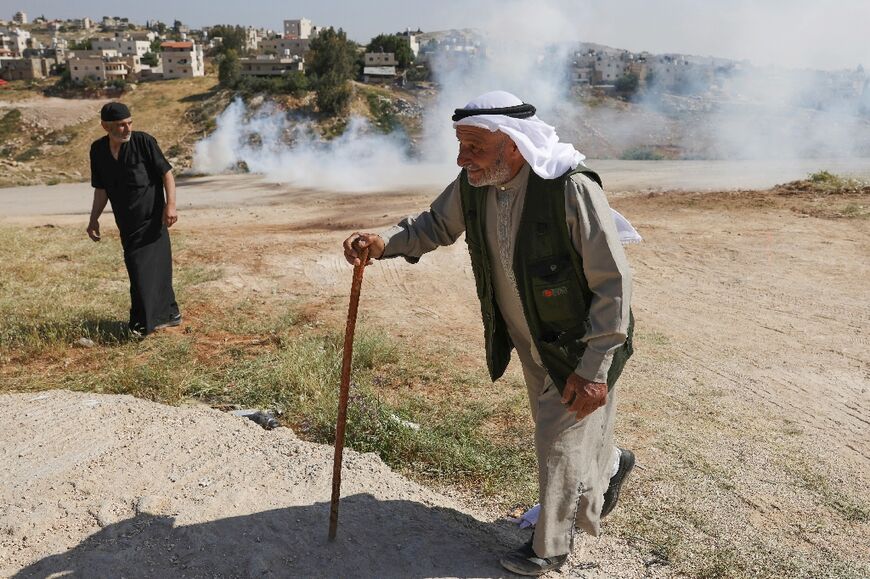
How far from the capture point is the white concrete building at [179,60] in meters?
52.4

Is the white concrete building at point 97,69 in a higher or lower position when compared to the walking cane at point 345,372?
higher

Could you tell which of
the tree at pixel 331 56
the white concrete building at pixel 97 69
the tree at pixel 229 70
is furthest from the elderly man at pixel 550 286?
the white concrete building at pixel 97 69

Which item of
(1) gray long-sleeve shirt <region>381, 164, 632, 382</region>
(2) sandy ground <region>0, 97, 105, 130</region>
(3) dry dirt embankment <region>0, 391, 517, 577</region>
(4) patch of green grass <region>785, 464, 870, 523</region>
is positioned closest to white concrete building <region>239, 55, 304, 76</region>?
(2) sandy ground <region>0, 97, 105, 130</region>

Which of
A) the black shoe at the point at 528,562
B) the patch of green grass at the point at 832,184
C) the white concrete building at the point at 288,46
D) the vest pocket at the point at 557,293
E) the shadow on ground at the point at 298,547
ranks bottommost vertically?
the shadow on ground at the point at 298,547

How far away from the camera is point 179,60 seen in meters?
52.5

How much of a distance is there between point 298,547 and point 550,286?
4.93ft

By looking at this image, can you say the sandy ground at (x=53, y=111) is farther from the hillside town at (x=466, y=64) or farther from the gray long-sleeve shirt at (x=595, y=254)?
the gray long-sleeve shirt at (x=595, y=254)

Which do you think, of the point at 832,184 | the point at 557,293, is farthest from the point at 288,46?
the point at 557,293

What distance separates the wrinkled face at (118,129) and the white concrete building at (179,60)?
5126 cm

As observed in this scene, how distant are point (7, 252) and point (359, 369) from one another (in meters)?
6.92

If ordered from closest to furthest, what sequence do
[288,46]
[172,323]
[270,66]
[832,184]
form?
[172,323], [832,184], [270,66], [288,46]

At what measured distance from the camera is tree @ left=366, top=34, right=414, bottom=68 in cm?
5212

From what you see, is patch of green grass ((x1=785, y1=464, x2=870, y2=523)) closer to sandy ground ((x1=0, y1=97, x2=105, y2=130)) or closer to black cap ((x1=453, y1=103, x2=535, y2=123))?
black cap ((x1=453, y1=103, x2=535, y2=123))

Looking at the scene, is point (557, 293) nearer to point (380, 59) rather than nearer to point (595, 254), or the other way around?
point (595, 254)
